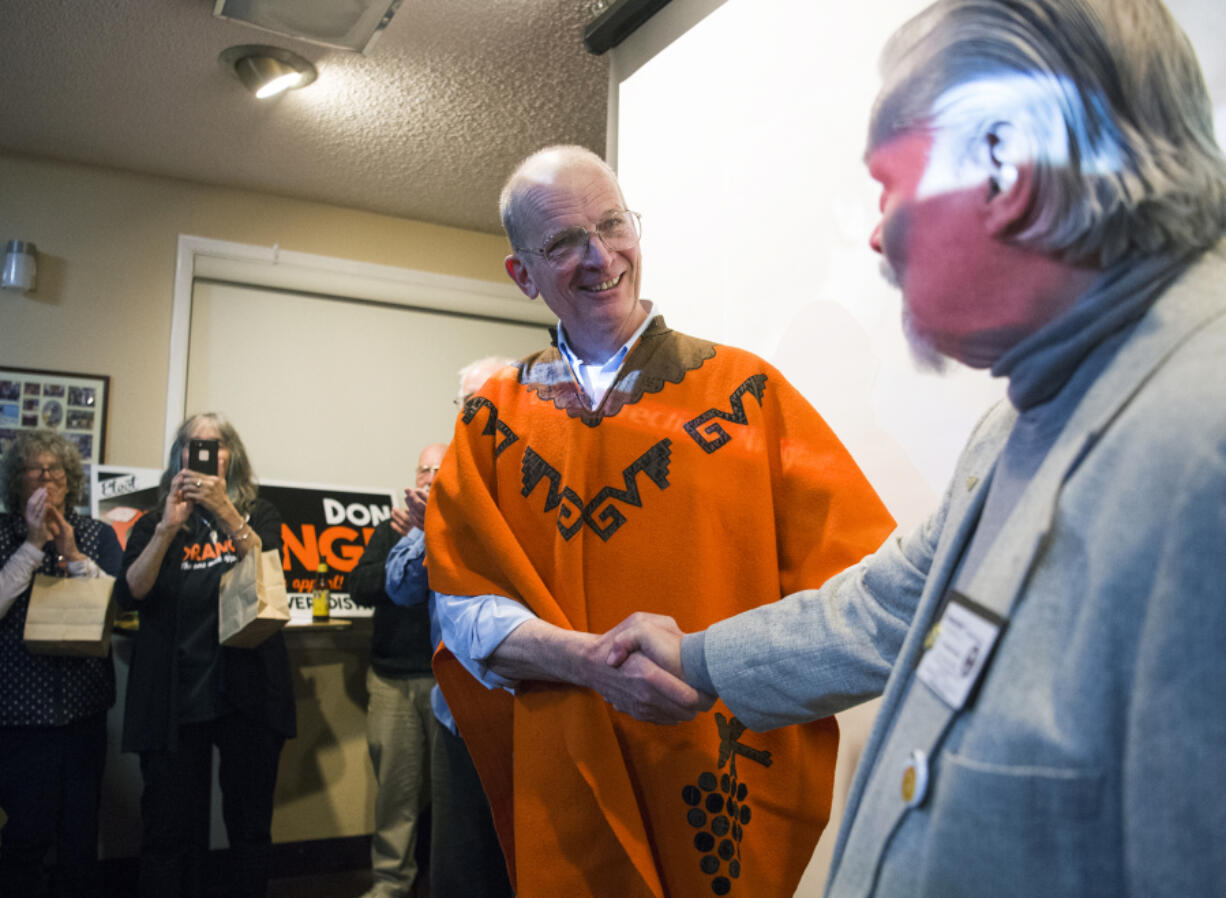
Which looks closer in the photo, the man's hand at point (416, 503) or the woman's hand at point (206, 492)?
the man's hand at point (416, 503)

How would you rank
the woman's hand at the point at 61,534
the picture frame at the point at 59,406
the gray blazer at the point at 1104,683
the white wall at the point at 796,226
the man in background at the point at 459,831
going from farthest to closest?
1. the picture frame at the point at 59,406
2. the woman's hand at the point at 61,534
3. the man in background at the point at 459,831
4. the white wall at the point at 796,226
5. the gray blazer at the point at 1104,683

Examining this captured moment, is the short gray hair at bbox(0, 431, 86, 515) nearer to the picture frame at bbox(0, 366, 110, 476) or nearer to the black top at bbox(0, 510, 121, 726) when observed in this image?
the black top at bbox(0, 510, 121, 726)

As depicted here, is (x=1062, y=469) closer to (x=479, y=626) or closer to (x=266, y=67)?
(x=479, y=626)

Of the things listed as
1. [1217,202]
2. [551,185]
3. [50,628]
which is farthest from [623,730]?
[50,628]

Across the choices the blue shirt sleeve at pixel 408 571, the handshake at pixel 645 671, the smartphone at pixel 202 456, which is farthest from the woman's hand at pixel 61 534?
the handshake at pixel 645 671

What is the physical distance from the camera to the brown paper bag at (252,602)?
259cm

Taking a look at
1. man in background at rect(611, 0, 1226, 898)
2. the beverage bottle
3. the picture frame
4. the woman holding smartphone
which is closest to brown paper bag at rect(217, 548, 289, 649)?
the woman holding smartphone

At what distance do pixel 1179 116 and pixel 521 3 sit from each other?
252cm

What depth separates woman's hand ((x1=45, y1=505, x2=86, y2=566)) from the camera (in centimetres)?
271

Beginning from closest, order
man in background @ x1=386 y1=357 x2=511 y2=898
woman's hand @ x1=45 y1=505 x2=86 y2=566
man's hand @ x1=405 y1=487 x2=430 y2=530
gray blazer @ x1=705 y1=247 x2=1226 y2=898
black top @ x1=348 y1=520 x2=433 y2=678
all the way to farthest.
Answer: gray blazer @ x1=705 y1=247 x2=1226 y2=898
man in background @ x1=386 y1=357 x2=511 y2=898
man's hand @ x1=405 y1=487 x2=430 y2=530
woman's hand @ x1=45 y1=505 x2=86 y2=566
black top @ x1=348 y1=520 x2=433 y2=678

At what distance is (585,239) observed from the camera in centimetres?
116

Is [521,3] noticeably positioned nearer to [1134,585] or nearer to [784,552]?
[784,552]

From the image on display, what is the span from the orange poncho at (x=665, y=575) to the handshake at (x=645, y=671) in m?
0.09

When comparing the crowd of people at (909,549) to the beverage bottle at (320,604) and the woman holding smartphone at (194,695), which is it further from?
the beverage bottle at (320,604)
